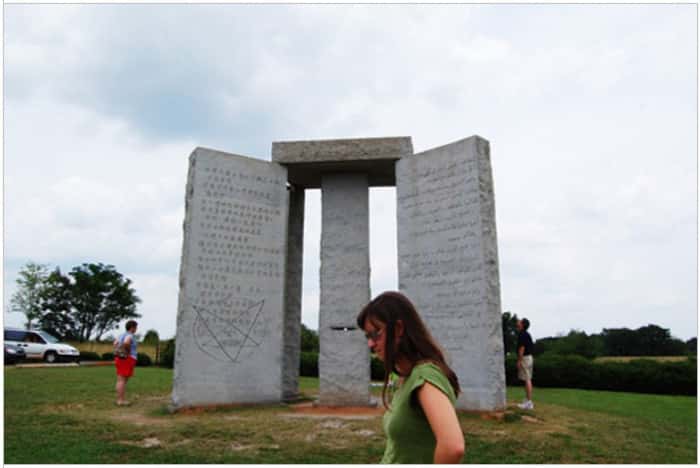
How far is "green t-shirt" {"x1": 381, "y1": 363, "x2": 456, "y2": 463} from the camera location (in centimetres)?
198

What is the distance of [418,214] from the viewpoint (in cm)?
957

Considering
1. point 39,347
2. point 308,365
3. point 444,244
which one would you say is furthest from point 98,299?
point 444,244

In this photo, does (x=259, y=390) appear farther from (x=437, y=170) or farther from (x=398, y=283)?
(x=437, y=170)

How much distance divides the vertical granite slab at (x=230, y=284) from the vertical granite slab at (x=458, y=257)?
2332 mm

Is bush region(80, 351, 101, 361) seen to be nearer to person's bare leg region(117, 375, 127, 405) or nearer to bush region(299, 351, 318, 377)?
bush region(299, 351, 318, 377)

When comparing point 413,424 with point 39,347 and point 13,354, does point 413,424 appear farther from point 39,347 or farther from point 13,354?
point 39,347

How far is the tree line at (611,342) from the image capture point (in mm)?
24188

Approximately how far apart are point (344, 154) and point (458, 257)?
9.23 ft

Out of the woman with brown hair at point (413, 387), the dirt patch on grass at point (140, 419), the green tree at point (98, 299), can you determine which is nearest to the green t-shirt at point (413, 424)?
the woman with brown hair at point (413, 387)

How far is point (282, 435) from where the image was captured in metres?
6.55

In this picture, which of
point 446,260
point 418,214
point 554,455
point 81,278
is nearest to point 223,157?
point 418,214

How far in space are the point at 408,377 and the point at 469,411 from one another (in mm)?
6743

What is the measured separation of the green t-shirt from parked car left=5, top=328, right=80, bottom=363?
74.6ft

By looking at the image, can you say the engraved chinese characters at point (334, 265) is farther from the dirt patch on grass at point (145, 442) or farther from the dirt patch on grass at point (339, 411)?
the dirt patch on grass at point (145, 442)
